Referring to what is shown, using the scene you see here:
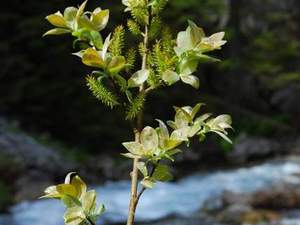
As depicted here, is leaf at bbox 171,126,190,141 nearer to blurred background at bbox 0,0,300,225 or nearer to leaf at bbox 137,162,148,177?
leaf at bbox 137,162,148,177

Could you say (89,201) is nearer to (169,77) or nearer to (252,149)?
(169,77)

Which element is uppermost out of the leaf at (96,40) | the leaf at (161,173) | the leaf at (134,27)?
the leaf at (134,27)

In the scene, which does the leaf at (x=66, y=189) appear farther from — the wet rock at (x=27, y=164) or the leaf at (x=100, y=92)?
the wet rock at (x=27, y=164)

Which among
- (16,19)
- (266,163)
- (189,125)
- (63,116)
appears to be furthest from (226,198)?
(189,125)

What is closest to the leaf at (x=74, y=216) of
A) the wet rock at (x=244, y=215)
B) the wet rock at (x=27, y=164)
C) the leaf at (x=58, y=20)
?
the leaf at (x=58, y=20)

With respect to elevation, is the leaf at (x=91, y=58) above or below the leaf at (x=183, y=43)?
below

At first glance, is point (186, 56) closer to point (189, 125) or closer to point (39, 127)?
point (189, 125)

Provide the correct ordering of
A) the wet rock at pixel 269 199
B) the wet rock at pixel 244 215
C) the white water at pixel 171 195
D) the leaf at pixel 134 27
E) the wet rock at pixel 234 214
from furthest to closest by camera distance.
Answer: the wet rock at pixel 269 199
the white water at pixel 171 195
the wet rock at pixel 234 214
the wet rock at pixel 244 215
the leaf at pixel 134 27
